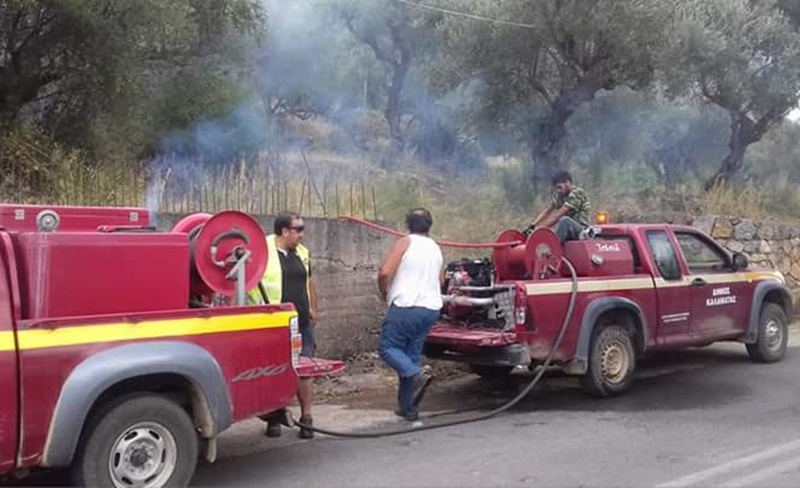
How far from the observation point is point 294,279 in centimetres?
700

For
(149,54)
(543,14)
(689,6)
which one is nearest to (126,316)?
(149,54)

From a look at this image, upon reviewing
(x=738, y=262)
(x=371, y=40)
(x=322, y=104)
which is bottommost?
(x=738, y=262)

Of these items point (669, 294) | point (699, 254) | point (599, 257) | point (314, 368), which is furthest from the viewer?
point (699, 254)

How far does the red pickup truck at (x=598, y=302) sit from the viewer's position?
787 centimetres

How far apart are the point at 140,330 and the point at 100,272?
402mm

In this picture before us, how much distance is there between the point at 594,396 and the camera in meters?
8.38

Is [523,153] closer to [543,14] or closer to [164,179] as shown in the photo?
[543,14]

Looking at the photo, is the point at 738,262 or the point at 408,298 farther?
the point at 738,262

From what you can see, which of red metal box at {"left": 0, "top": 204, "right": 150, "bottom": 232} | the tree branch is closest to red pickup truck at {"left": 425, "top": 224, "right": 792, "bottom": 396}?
red metal box at {"left": 0, "top": 204, "right": 150, "bottom": 232}

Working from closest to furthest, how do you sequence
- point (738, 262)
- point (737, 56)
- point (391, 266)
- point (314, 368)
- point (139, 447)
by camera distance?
point (139, 447) → point (314, 368) → point (391, 266) → point (738, 262) → point (737, 56)

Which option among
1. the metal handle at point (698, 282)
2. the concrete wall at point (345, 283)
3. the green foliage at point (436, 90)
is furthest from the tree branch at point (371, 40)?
the metal handle at point (698, 282)

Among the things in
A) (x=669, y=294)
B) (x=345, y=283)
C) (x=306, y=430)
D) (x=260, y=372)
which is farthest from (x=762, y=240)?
(x=260, y=372)

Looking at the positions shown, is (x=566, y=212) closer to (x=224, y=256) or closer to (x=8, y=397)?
(x=224, y=256)

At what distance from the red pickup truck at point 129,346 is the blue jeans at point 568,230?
12.8 feet
